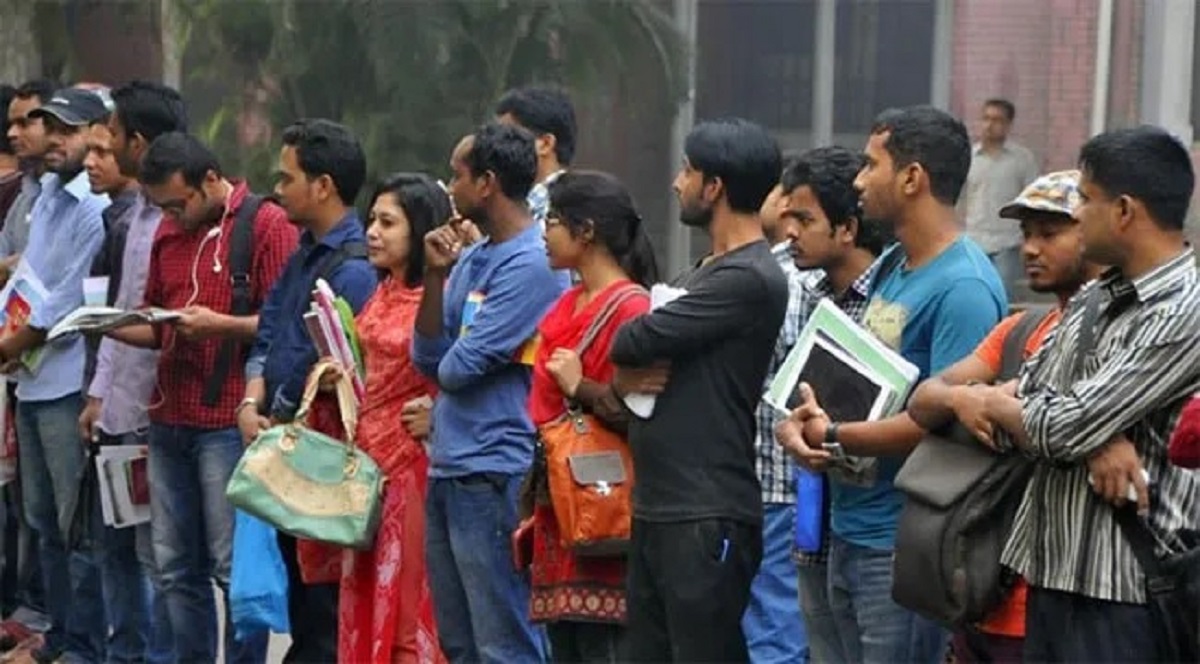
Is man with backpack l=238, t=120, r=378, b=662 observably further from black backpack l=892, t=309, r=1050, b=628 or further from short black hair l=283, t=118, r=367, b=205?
black backpack l=892, t=309, r=1050, b=628

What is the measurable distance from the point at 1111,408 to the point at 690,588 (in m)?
1.63

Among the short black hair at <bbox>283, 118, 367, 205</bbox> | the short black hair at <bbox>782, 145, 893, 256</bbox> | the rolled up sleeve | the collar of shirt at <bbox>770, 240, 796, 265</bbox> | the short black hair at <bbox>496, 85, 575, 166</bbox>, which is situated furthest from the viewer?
the short black hair at <bbox>496, 85, 575, 166</bbox>

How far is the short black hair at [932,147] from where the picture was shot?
6.05 m

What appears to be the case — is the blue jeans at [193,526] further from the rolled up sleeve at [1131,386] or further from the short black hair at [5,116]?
the rolled up sleeve at [1131,386]

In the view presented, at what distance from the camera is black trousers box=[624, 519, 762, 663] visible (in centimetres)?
616

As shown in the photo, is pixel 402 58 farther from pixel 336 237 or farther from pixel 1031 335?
pixel 1031 335

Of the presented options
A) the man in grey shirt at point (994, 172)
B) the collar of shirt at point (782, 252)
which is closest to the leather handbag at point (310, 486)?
the collar of shirt at point (782, 252)

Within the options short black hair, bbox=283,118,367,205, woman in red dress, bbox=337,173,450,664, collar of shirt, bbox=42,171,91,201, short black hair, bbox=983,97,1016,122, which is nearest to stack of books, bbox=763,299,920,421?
woman in red dress, bbox=337,173,450,664

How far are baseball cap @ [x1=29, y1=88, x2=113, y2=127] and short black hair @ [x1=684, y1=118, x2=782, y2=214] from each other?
3.56m

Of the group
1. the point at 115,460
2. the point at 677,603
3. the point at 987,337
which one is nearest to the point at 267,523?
the point at 115,460

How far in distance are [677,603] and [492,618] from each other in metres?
1.05

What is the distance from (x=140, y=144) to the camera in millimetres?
8688

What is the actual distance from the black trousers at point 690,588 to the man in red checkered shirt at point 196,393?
220cm

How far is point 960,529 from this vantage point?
205 inches
